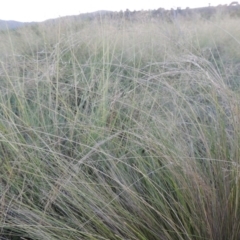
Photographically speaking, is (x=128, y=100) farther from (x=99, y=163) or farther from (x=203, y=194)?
(x=203, y=194)

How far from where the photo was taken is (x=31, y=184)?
4.78 ft

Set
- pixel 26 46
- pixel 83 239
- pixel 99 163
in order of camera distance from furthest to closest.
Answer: pixel 26 46 → pixel 99 163 → pixel 83 239

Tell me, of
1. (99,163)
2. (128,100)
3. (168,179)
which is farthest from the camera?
(128,100)

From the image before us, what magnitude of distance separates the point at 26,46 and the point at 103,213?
259 centimetres

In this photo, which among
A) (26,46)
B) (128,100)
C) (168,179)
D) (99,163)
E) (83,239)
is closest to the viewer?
(83,239)

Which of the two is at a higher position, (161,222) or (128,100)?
(128,100)

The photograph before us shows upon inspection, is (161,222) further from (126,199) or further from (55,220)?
(55,220)

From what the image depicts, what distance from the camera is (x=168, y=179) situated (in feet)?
4.47

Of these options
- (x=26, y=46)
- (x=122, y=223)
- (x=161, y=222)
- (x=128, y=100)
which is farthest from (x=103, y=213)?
(x=26, y=46)

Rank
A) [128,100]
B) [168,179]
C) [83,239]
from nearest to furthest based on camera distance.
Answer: [83,239], [168,179], [128,100]

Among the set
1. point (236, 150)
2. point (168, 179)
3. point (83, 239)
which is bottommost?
point (83, 239)

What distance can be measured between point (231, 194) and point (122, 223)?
0.33 meters

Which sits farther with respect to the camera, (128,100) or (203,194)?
(128,100)

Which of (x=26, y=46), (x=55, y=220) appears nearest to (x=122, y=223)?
(x=55, y=220)
